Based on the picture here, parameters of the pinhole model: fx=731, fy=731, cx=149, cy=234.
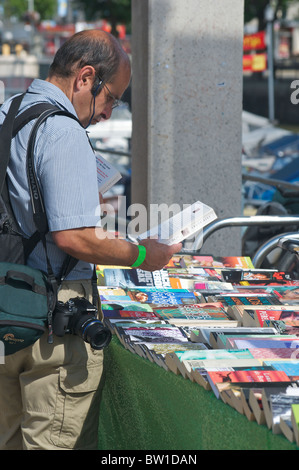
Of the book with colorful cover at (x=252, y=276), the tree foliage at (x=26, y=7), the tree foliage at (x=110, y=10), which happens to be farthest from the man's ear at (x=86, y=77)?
the tree foliage at (x=26, y=7)

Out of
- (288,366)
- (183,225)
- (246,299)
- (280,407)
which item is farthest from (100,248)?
(246,299)

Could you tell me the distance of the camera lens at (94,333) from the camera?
7.23ft

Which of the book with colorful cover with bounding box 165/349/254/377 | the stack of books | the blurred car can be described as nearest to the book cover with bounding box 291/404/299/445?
the stack of books

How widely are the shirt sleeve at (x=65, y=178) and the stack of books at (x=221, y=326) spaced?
19.5 inches

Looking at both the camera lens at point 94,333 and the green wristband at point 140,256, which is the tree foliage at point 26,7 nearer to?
the green wristband at point 140,256

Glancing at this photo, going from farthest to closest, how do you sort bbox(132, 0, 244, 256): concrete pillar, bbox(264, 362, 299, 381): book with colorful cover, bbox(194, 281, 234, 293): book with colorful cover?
1. bbox(132, 0, 244, 256): concrete pillar
2. bbox(194, 281, 234, 293): book with colorful cover
3. bbox(264, 362, 299, 381): book with colorful cover

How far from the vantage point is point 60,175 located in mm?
2086

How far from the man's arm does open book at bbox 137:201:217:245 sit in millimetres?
92

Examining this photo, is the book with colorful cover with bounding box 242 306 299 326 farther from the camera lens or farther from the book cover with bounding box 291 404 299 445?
the book cover with bounding box 291 404 299 445

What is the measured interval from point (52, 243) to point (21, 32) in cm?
4893

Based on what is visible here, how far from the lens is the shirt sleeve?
2.09m

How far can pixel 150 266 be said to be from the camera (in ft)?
7.72

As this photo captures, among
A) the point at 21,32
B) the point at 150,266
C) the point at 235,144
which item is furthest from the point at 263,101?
the point at 150,266
